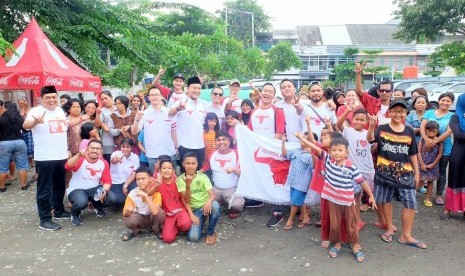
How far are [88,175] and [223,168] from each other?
1832 mm

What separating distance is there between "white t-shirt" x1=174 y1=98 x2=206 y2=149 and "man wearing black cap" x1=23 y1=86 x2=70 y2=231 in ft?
5.03

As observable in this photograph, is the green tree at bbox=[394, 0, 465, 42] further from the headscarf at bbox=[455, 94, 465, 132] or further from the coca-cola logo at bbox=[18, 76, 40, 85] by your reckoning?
the coca-cola logo at bbox=[18, 76, 40, 85]

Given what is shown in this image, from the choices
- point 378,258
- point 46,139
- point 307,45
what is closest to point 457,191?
point 378,258

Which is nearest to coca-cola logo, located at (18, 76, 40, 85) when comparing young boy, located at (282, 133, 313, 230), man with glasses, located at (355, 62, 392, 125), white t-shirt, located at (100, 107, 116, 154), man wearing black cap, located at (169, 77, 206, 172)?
→ white t-shirt, located at (100, 107, 116, 154)

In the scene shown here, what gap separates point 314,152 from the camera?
172 inches

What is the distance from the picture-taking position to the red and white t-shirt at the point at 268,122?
507 cm

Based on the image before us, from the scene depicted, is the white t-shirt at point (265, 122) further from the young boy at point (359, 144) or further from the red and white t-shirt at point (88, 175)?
the red and white t-shirt at point (88, 175)

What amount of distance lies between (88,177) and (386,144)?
3814 mm

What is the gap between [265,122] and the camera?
5160mm

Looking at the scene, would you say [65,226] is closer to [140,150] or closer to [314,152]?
[140,150]

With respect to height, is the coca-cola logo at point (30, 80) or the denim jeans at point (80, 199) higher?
the coca-cola logo at point (30, 80)

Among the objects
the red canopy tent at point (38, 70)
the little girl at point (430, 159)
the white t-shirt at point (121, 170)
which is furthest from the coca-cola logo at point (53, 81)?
the little girl at point (430, 159)

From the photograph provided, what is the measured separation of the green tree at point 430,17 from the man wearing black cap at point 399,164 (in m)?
15.0

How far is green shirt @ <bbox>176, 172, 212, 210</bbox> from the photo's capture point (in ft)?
14.8
